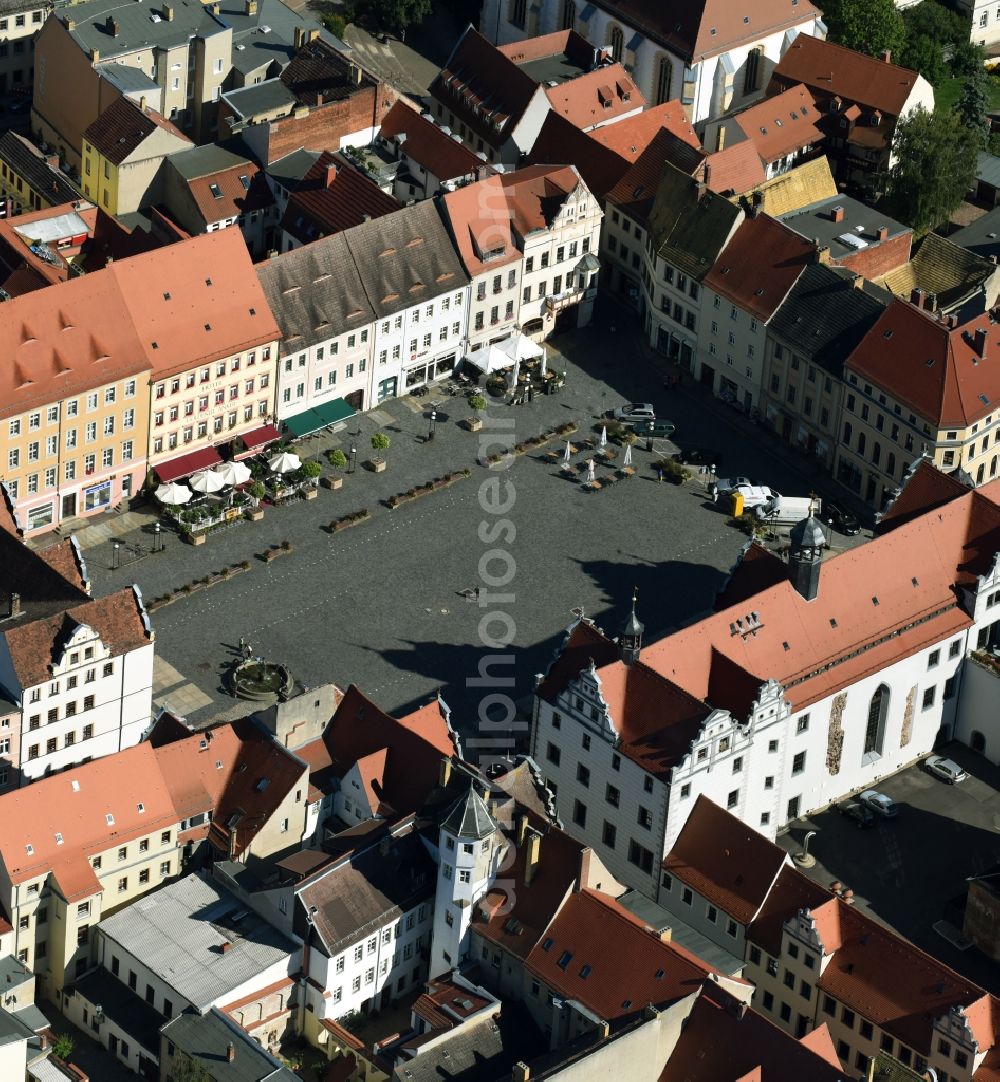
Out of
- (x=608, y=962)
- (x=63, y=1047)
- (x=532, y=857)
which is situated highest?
(x=532, y=857)

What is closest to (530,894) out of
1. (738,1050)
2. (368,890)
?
(368,890)

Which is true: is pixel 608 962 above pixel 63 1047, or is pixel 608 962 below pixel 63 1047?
above

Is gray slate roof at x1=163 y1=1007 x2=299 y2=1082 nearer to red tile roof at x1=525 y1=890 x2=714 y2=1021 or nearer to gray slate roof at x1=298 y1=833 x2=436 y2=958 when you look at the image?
gray slate roof at x1=298 y1=833 x2=436 y2=958

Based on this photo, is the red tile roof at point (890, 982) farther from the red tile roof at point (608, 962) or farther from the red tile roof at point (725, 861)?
the red tile roof at point (608, 962)

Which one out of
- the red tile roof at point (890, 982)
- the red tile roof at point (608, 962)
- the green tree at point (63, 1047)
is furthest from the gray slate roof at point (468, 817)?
the green tree at point (63, 1047)

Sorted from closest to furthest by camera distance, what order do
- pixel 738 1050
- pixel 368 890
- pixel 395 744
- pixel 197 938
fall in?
pixel 738 1050 < pixel 197 938 < pixel 368 890 < pixel 395 744

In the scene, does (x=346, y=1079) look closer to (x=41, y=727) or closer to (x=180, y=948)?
(x=180, y=948)

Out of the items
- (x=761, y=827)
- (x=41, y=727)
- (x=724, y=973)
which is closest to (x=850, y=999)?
(x=724, y=973)

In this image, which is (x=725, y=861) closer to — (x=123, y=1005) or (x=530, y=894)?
(x=530, y=894)
